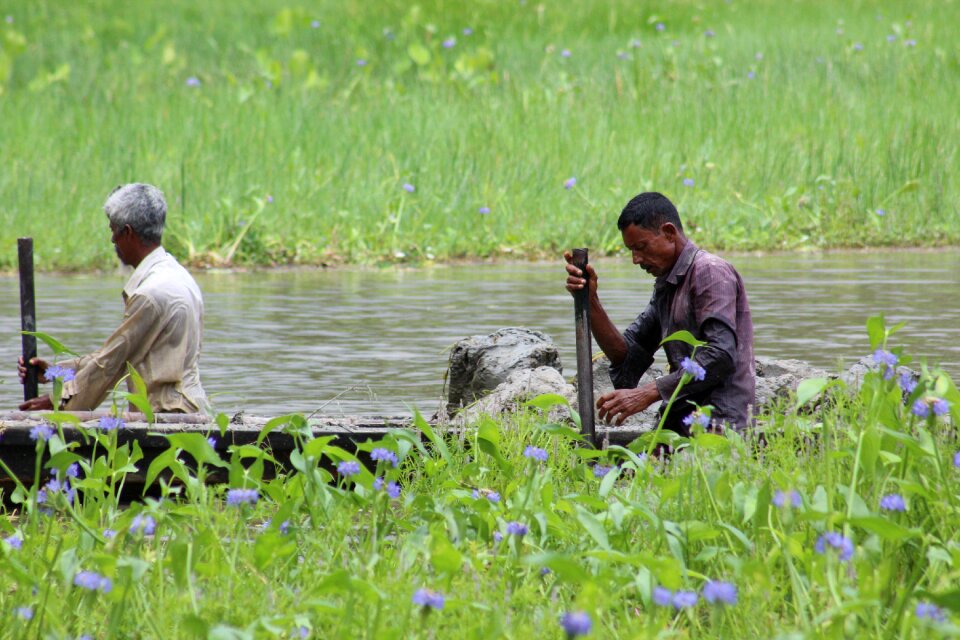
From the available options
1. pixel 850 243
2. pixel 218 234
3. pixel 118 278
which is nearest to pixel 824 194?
pixel 850 243

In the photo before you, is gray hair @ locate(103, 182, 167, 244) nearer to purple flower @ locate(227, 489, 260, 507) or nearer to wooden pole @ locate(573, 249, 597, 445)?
wooden pole @ locate(573, 249, 597, 445)

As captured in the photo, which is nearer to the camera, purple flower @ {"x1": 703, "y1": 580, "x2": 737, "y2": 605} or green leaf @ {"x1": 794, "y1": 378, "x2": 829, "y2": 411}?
purple flower @ {"x1": 703, "y1": 580, "x2": 737, "y2": 605}

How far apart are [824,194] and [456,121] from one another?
11.9 feet

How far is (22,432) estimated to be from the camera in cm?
557

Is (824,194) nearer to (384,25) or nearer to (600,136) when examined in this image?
(600,136)

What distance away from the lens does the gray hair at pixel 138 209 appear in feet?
19.4

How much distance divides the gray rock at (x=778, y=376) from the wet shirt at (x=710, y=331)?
40 centimetres

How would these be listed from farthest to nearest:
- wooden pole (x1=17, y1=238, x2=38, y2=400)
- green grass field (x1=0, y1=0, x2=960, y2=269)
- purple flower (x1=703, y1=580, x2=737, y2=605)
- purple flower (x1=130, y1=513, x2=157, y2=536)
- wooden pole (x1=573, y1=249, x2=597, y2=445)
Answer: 1. green grass field (x1=0, y1=0, x2=960, y2=269)
2. wooden pole (x1=17, y1=238, x2=38, y2=400)
3. wooden pole (x1=573, y1=249, x2=597, y2=445)
4. purple flower (x1=130, y1=513, x2=157, y2=536)
5. purple flower (x1=703, y1=580, x2=737, y2=605)

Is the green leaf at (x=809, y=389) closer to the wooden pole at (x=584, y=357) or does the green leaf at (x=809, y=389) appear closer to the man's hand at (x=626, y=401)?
the wooden pole at (x=584, y=357)

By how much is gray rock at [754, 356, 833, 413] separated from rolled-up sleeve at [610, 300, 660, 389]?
19.2 inches

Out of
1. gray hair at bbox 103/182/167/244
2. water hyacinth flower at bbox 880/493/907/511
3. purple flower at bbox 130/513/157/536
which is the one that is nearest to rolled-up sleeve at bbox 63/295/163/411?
gray hair at bbox 103/182/167/244

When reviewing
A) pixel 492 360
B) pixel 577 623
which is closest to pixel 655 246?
pixel 492 360

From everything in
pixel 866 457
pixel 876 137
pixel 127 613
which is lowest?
pixel 127 613

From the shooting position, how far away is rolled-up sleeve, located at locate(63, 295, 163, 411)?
5.88 metres
